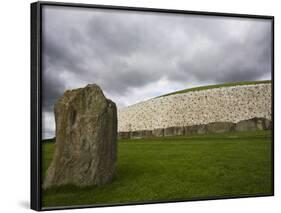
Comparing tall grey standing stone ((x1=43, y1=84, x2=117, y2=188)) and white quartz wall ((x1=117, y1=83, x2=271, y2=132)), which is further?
white quartz wall ((x1=117, y1=83, x2=271, y2=132))

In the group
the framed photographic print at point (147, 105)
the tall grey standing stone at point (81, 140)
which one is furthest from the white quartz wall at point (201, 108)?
the tall grey standing stone at point (81, 140)

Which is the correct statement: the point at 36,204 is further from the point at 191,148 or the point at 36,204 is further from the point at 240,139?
the point at 240,139

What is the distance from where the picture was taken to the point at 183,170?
31.2ft

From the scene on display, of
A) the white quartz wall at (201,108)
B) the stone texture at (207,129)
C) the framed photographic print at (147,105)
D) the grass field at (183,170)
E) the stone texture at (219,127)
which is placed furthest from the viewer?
the stone texture at (219,127)

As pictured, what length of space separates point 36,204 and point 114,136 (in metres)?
1.51

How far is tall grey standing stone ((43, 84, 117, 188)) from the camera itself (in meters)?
8.75

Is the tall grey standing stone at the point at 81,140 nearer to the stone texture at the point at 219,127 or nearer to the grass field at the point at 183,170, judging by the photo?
the grass field at the point at 183,170

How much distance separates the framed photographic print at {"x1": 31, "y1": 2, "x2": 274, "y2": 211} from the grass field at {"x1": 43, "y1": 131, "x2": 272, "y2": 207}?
16mm

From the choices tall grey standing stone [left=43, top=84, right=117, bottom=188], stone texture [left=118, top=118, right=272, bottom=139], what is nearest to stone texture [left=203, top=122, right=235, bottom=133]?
stone texture [left=118, top=118, right=272, bottom=139]

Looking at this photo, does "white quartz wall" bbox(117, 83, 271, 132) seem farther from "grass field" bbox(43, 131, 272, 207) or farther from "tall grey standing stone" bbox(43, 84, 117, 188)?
"tall grey standing stone" bbox(43, 84, 117, 188)

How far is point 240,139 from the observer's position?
32.9 feet

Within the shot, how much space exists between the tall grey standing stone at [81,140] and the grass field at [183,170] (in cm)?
13

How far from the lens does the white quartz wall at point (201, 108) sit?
9461 mm

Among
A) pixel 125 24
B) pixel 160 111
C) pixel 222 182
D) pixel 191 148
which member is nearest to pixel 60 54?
pixel 125 24
